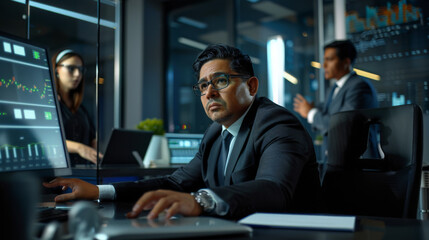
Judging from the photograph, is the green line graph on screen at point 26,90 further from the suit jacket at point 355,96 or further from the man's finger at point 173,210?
the suit jacket at point 355,96

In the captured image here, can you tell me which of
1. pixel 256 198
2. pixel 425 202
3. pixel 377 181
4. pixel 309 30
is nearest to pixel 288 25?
pixel 309 30

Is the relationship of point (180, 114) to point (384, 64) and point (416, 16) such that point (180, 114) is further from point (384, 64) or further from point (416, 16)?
point (416, 16)

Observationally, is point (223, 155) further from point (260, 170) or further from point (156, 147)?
point (156, 147)

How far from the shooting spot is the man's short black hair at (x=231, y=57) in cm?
159

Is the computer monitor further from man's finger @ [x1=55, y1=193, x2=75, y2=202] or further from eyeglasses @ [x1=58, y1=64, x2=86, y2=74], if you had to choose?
eyeglasses @ [x1=58, y1=64, x2=86, y2=74]

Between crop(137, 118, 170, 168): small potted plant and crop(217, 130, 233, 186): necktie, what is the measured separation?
4.47ft

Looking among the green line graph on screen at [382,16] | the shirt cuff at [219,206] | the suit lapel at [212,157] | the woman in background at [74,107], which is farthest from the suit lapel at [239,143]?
the green line graph on screen at [382,16]

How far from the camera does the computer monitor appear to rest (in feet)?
3.23

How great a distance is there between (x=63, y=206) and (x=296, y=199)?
744 millimetres

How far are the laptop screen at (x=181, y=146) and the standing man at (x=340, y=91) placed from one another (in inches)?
38.9

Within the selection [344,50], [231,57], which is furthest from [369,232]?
[344,50]

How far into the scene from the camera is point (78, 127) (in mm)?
2566

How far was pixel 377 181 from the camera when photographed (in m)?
1.46

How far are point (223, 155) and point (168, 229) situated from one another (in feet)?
2.89
